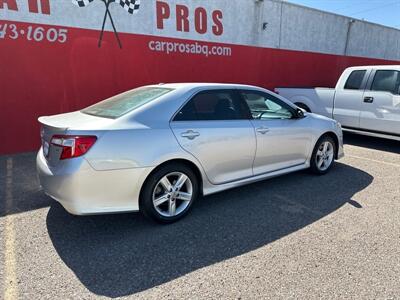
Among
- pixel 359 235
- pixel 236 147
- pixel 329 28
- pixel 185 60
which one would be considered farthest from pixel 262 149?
pixel 329 28

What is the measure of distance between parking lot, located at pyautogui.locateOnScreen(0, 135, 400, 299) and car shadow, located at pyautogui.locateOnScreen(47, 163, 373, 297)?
0.01 m

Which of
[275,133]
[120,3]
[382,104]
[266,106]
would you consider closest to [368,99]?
[382,104]

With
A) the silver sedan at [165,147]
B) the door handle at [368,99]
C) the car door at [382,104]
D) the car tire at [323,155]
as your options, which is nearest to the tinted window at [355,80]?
the car door at [382,104]

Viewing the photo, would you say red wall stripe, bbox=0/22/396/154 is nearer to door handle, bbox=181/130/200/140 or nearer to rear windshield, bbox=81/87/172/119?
rear windshield, bbox=81/87/172/119

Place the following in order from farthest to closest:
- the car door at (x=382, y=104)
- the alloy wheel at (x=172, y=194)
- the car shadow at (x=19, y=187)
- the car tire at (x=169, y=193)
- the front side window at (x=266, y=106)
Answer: the car door at (x=382, y=104) < the front side window at (x=266, y=106) < the car shadow at (x=19, y=187) < the alloy wheel at (x=172, y=194) < the car tire at (x=169, y=193)

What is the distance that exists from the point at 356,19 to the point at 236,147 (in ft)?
40.5

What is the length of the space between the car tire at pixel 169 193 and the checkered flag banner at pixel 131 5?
531 cm

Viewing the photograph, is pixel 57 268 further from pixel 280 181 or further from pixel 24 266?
pixel 280 181

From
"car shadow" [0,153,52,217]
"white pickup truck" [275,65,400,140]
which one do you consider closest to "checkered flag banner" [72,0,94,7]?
"car shadow" [0,153,52,217]

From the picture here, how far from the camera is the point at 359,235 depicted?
3363 mm

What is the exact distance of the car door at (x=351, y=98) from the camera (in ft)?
23.9

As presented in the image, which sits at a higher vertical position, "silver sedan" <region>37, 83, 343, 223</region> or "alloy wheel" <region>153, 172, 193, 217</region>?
"silver sedan" <region>37, 83, 343, 223</region>

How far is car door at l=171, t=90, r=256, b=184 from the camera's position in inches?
141

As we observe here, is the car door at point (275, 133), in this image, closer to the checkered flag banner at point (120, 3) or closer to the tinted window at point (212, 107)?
the tinted window at point (212, 107)
